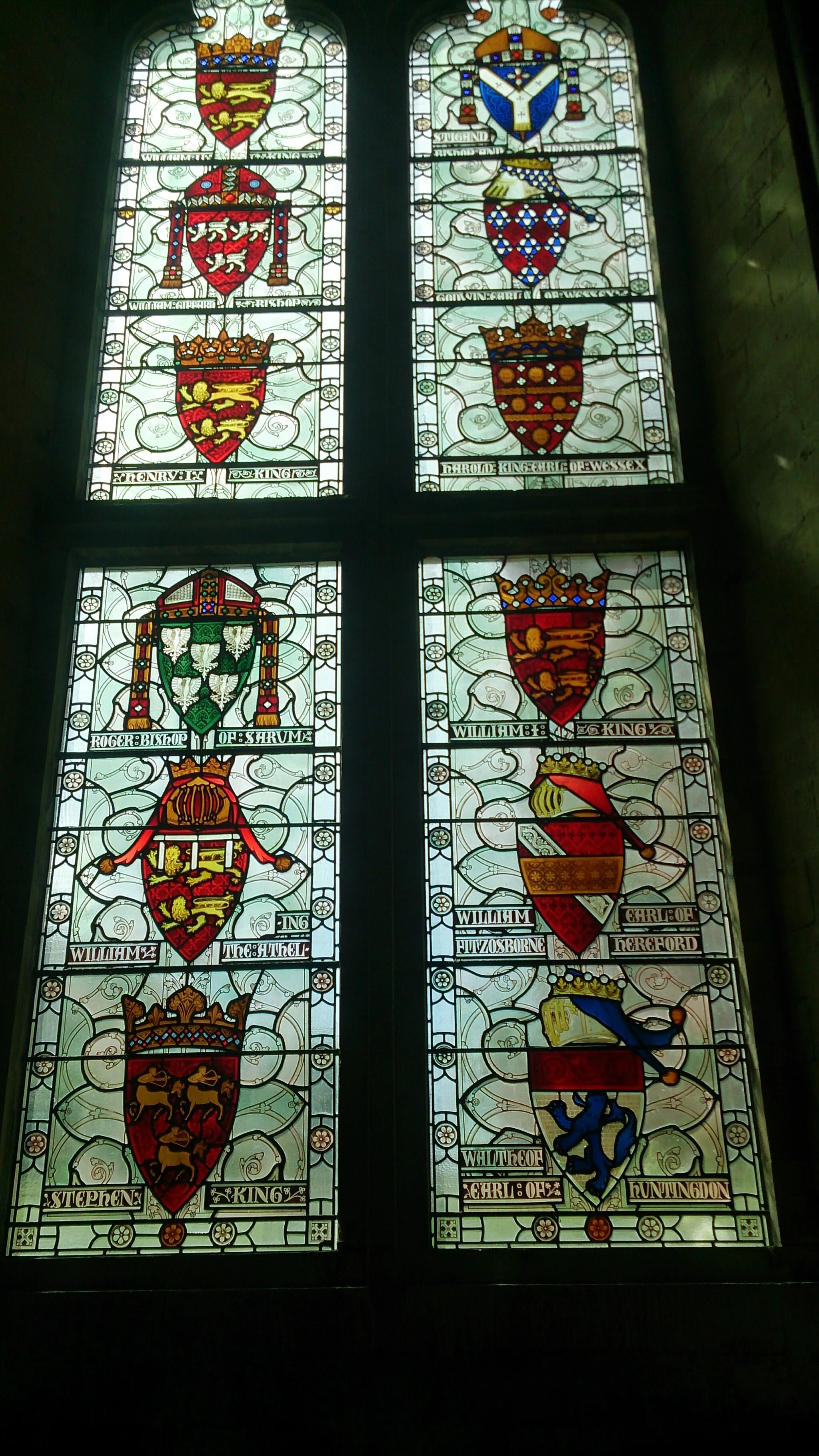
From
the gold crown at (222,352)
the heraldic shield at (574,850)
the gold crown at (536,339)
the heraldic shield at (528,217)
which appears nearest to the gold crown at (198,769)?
the heraldic shield at (574,850)

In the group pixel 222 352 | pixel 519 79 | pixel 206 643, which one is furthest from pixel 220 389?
pixel 519 79

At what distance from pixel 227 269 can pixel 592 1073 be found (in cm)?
291

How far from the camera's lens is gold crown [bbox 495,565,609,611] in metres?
4.01

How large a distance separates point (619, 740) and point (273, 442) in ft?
4.86

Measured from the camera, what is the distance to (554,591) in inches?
159

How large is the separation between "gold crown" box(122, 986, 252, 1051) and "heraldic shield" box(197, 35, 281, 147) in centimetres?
310

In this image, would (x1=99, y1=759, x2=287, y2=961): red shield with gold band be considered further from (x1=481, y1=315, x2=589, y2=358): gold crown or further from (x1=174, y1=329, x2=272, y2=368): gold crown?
(x1=481, y1=315, x2=589, y2=358): gold crown

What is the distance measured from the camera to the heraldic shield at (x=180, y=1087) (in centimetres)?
332

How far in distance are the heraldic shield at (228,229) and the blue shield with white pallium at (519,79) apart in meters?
0.88

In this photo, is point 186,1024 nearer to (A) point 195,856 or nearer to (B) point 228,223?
(A) point 195,856

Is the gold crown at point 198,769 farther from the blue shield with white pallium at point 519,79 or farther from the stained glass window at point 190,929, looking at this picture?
the blue shield with white pallium at point 519,79

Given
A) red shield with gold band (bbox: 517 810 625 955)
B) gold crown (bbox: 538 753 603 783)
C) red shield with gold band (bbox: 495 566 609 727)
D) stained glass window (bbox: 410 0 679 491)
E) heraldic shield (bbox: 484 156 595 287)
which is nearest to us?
red shield with gold band (bbox: 517 810 625 955)

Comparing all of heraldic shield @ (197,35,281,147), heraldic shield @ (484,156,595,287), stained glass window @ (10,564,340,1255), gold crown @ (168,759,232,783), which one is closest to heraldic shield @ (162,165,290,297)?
heraldic shield @ (197,35,281,147)

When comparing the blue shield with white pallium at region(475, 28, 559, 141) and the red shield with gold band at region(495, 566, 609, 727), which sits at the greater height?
the blue shield with white pallium at region(475, 28, 559, 141)
